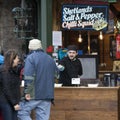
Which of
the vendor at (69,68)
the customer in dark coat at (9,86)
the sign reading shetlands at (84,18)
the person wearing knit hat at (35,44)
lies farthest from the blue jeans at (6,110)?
the sign reading shetlands at (84,18)

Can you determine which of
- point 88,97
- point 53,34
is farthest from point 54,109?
point 53,34

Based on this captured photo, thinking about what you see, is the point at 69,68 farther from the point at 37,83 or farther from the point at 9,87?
the point at 9,87

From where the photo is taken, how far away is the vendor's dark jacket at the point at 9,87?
21.9ft

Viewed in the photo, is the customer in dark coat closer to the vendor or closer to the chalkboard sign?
the vendor

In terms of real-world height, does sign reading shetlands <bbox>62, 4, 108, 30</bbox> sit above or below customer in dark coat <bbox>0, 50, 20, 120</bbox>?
above

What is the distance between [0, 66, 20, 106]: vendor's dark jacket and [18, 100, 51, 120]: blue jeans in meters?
0.40

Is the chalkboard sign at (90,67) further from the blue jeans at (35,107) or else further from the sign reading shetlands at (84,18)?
the blue jeans at (35,107)

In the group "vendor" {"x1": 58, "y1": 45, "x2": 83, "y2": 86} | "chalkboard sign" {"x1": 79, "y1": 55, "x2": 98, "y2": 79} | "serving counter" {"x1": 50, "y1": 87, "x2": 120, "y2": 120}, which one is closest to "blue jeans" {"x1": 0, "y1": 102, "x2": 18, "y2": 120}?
"serving counter" {"x1": 50, "y1": 87, "x2": 120, "y2": 120}

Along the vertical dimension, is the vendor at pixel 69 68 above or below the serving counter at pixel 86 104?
above

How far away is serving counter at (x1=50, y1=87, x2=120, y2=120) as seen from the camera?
25.7ft

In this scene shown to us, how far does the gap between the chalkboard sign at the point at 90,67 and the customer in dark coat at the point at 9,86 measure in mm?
2471

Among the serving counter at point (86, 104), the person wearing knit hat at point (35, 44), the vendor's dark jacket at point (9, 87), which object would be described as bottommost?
the serving counter at point (86, 104)

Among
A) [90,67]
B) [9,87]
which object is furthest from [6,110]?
[90,67]

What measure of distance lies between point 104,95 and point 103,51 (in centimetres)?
834
